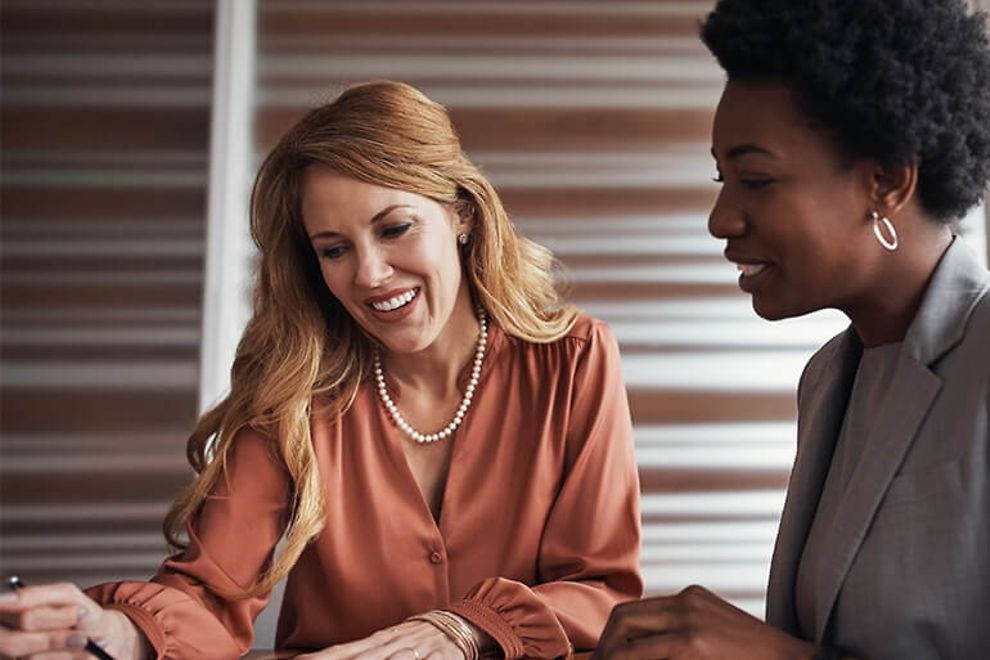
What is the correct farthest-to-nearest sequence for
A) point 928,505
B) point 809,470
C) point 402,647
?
point 402,647
point 809,470
point 928,505

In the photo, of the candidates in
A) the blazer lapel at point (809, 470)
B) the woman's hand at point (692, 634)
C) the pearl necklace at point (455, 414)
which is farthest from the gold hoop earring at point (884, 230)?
the pearl necklace at point (455, 414)

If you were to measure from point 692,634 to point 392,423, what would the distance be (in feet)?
3.39

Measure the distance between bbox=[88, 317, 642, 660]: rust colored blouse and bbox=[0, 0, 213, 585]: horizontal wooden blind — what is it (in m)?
1.44

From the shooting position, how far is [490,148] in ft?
11.7

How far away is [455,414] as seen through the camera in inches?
87.6

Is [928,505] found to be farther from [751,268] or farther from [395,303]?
[395,303]

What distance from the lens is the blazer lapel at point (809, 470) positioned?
4.91ft

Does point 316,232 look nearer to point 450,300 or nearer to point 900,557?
point 450,300

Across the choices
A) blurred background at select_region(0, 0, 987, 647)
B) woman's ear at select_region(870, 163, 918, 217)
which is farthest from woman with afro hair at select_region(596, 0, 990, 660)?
blurred background at select_region(0, 0, 987, 647)

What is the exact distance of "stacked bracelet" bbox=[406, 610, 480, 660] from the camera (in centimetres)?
172

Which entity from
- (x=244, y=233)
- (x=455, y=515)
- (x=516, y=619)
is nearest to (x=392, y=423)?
(x=455, y=515)

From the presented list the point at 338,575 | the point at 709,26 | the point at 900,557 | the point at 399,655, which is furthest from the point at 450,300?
the point at 900,557

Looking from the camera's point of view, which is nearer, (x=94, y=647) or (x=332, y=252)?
(x=94, y=647)

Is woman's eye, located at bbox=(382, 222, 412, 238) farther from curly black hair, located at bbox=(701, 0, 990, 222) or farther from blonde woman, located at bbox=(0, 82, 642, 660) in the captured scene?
curly black hair, located at bbox=(701, 0, 990, 222)
